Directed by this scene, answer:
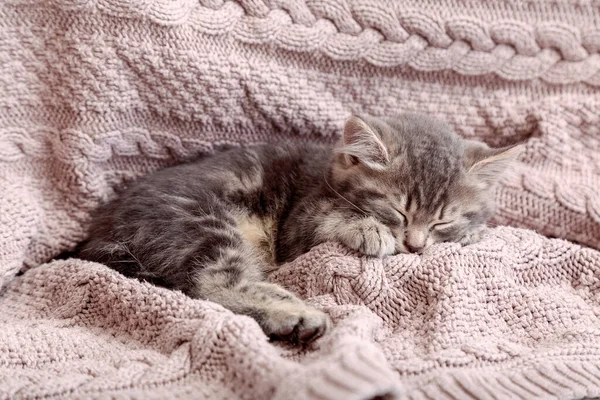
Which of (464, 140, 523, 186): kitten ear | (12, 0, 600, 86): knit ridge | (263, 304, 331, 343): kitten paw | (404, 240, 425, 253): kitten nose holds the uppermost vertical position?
(12, 0, 600, 86): knit ridge

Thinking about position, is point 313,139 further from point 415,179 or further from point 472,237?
point 472,237

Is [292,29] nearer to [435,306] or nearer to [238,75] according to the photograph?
[238,75]

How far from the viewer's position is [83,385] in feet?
3.31

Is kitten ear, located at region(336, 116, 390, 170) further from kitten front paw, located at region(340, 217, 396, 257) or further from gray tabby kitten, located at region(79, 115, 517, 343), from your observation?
kitten front paw, located at region(340, 217, 396, 257)

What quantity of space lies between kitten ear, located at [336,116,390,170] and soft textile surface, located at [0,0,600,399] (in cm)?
25

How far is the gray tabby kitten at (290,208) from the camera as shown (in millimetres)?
1325

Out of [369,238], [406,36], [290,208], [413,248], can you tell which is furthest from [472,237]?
[406,36]

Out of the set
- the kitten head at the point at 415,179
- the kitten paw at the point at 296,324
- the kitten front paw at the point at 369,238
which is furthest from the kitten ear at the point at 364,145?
the kitten paw at the point at 296,324

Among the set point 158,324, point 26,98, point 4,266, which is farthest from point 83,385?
point 26,98

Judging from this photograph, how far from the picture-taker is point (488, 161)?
1439 millimetres

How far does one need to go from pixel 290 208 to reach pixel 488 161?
53 centimetres

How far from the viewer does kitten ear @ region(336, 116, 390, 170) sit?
1378 mm

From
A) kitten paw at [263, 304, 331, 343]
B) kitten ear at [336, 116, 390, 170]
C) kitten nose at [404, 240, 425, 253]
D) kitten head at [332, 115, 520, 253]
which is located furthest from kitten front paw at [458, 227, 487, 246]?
kitten paw at [263, 304, 331, 343]

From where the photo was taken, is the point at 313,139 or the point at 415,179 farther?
the point at 313,139
